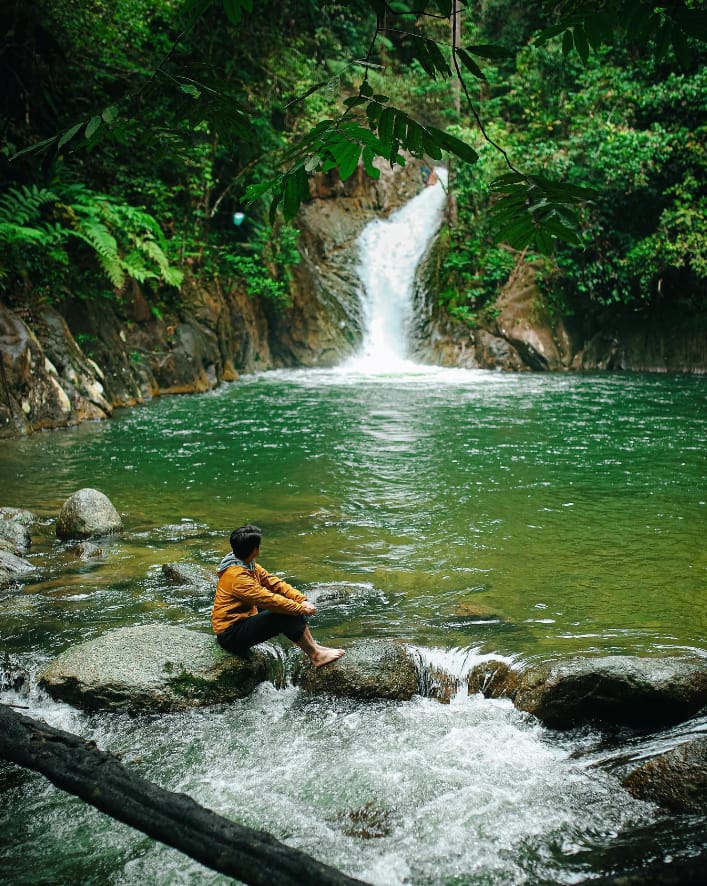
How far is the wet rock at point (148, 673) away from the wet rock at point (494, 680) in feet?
4.56

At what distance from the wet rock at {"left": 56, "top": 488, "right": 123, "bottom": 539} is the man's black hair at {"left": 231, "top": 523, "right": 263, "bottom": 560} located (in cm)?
314

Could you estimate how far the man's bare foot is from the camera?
14.6ft

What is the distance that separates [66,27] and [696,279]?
55.5 ft

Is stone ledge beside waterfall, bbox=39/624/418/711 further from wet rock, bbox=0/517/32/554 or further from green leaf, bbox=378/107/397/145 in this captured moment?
green leaf, bbox=378/107/397/145

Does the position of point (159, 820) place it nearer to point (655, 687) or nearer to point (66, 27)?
point (655, 687)

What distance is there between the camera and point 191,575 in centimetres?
597

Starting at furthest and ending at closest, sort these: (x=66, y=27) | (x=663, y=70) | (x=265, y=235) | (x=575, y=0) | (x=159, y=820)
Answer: (x=265, y=235) < (x=663, y=70) < (x=66, y=27) < (x=575, y=0) < (x=159, y=820)

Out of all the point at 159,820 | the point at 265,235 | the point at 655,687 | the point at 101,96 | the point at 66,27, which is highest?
the point at 66,27

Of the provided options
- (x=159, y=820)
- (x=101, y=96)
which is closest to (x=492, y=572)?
(x=159, y=820)

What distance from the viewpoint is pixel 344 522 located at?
24.6 feet

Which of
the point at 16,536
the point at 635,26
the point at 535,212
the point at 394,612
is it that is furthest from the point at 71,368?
the point at 635,26

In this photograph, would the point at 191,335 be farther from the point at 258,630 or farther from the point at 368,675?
the point at 368,675

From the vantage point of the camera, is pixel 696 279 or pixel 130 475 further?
pixel 696 279

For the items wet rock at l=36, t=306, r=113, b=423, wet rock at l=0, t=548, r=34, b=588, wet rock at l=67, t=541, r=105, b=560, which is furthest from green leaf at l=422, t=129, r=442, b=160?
wet rock at l=36, t=306, r=113, b=423
